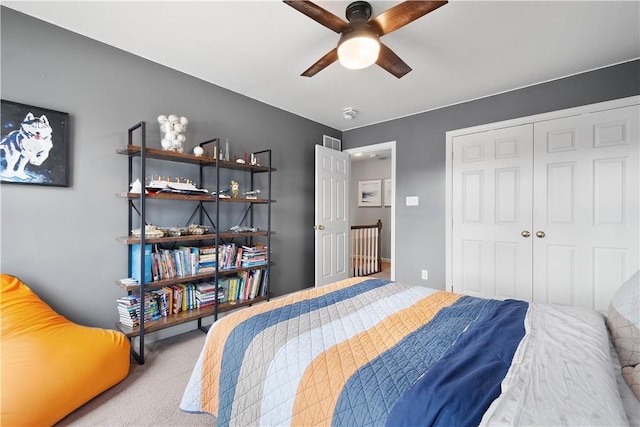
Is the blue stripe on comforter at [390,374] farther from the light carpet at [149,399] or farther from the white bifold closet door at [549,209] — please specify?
the white bifold closet door at [549,209]

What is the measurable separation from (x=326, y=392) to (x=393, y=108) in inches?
136

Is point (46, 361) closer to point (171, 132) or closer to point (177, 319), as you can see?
point (177, 319)

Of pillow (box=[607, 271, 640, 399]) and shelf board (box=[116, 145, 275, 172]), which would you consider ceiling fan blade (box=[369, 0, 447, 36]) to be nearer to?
pillow (box=[607, 271, 640, 399])

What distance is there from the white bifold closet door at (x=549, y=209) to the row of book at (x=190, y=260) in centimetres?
243

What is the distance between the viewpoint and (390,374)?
0.91 meters

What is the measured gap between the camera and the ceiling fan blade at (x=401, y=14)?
1474mm

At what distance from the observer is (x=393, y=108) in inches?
143

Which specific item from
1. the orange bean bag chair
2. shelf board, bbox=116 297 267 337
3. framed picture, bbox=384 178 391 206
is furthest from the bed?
framed picture, bbox=384 178 391 206

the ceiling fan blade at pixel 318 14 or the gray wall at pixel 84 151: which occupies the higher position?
the ceiling fan blade at pixel 318 14

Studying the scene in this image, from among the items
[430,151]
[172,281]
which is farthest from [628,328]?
[430,151]

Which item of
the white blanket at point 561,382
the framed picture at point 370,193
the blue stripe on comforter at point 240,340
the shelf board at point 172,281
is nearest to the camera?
the white blanket at point 561,382

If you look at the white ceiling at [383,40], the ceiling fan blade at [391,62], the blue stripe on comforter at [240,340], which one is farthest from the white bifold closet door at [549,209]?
the blue stripe on comforter at [240,340]

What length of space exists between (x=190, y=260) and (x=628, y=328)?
2.63 meters

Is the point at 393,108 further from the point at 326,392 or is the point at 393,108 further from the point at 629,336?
the point at 326,392
